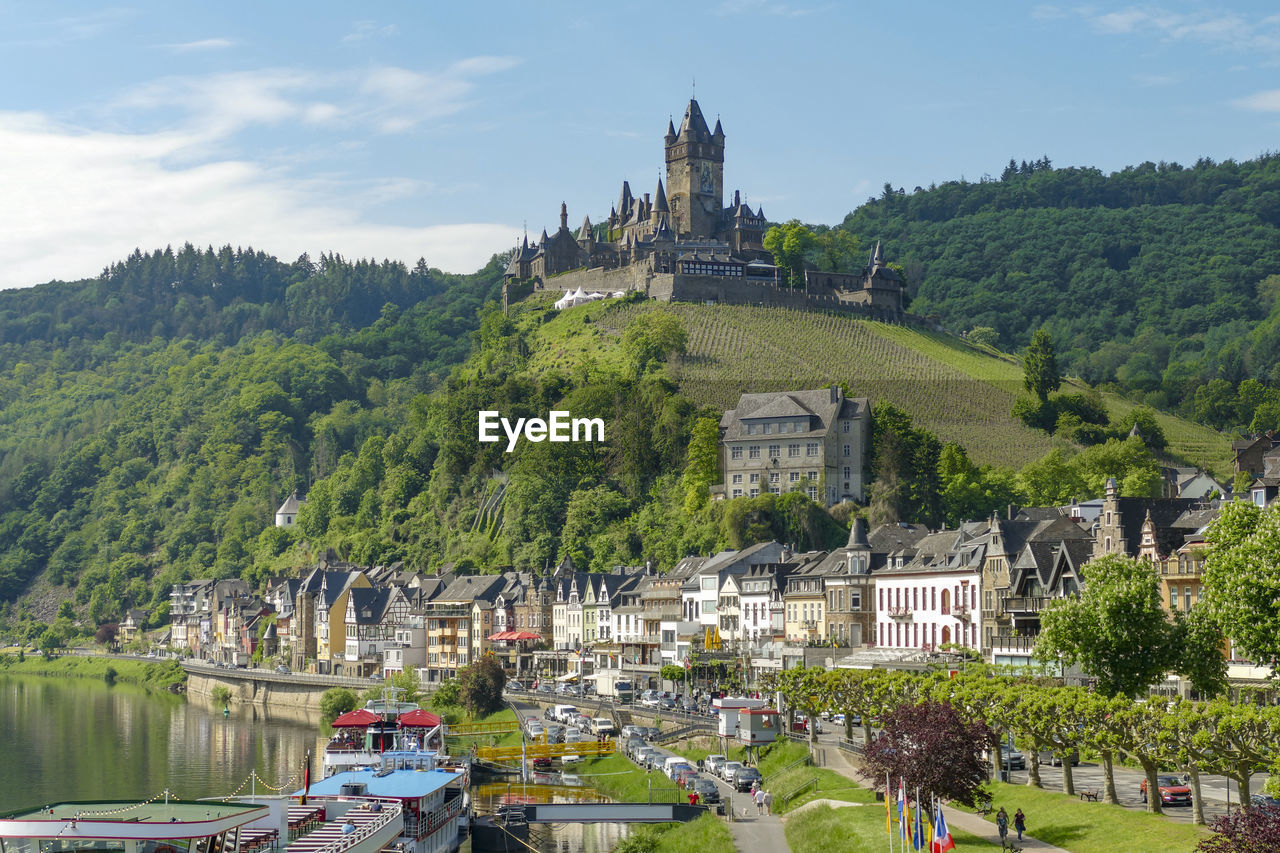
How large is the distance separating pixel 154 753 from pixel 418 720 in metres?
35.4

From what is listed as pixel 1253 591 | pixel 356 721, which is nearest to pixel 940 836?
pixel 1253 591

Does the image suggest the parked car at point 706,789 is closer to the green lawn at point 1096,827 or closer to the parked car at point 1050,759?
the parked car at point 1050,759

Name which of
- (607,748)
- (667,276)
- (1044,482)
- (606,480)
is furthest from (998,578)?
(667,276)

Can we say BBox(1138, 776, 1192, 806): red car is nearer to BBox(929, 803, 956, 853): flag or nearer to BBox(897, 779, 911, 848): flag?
BBox(897, 779, 911, 848): flag

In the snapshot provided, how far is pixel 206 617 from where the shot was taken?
7057 inches

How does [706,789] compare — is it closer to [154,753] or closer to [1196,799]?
[1196,799]

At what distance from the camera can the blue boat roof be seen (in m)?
54.9

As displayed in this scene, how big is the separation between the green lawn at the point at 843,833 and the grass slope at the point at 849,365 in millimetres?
92766

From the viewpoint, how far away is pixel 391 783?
184 feet

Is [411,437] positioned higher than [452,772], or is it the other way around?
[411,437]

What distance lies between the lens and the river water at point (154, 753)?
7406cm

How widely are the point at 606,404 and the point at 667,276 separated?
113ft

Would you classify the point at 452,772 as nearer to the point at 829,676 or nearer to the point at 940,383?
the point at 829,676

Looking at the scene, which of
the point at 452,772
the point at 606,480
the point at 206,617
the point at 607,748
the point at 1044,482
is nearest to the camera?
the point at 452,772
